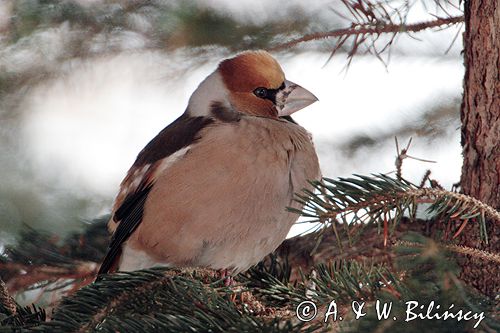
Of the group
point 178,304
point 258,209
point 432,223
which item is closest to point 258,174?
point 258,209

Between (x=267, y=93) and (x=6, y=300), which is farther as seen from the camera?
(x=267, y=93)

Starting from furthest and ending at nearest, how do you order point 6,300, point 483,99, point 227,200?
point 227,200
point 483,99
point 6,300

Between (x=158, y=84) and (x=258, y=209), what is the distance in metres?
0.84

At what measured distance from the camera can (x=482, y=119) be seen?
2064 millimetres

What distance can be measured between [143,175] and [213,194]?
12.7 inches

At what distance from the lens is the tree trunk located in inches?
80.4

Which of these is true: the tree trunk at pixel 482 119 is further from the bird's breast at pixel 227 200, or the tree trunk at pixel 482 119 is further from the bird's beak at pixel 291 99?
the bird's beak at pixel 291 99

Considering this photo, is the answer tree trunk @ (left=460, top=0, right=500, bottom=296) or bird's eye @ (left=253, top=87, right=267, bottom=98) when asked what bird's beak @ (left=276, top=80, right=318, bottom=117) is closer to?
bird's eye @ (left=253, top=87, right=267, bottom=98)

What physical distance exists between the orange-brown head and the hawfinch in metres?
0.06

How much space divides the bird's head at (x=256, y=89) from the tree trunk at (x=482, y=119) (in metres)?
0.62

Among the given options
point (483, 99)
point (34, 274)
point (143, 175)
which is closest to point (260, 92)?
point (143, 175)

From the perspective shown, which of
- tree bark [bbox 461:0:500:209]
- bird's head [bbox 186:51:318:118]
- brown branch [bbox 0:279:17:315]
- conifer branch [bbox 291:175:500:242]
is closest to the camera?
conifer branch [bbox 291:175:500:242]

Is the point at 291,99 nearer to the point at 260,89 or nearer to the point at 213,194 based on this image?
the point at 260,89

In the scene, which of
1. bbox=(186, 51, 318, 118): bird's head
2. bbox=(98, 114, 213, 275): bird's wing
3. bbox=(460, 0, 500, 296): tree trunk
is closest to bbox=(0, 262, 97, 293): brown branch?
bbox=(98, 114, 213, 275): bird's wing
